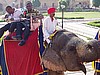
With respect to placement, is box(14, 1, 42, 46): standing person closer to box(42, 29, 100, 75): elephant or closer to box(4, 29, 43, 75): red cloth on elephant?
box(4, 29, 43, 75): red cloth on elephant

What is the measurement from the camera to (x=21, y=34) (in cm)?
500

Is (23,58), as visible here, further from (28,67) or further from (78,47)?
(78,47)

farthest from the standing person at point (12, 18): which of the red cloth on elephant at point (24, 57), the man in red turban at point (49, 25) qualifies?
the man in red turban at point (49, 25)

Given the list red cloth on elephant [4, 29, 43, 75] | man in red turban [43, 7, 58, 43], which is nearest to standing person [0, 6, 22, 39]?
red cloth on elephant [4, 29, 43, 75]

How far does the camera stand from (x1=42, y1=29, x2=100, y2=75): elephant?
3631 mm

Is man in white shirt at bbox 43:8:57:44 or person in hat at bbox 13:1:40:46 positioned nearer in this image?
man in white shirt at bbox 43:8:57:44

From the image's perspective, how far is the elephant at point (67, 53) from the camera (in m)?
3.63

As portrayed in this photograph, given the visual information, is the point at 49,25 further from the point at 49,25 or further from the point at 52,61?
the point at 52,61

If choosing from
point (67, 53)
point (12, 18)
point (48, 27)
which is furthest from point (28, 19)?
point (67, 53)

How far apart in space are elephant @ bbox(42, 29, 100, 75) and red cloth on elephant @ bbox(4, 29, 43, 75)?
1.36 ft

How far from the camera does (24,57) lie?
4.76 metres

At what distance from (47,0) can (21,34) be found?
5636 cm

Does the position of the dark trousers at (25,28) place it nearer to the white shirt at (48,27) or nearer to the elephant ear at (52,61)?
the white shirt at (48,27)

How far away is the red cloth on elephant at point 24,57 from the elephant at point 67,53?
1.36 feet
